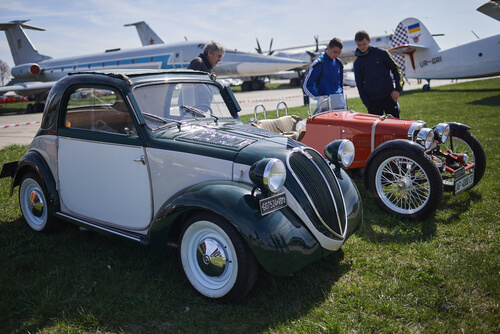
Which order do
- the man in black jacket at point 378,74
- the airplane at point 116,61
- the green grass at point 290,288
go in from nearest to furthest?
1. the green grass at point 290,288
2. the man in black jacket at point 378,74
3. the airplane at point 116,61

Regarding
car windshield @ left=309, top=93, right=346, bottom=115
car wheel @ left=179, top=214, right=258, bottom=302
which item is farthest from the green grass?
car windshield @ left=309, top=93, right=346, bottom=115

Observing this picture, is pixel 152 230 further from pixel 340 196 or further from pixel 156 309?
pixel 340 196

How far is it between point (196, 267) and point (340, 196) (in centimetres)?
137

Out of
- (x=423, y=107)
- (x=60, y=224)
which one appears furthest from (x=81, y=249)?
(x=423, y=107)

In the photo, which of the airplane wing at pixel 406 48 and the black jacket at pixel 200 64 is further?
the airplane wing at pixel 406 48

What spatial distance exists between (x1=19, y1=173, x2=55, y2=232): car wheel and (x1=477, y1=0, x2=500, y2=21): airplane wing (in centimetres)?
1867

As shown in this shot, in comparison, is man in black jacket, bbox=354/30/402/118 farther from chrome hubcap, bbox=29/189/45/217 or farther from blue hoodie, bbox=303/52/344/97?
chrome hubcap, bbox=29/189/45/217

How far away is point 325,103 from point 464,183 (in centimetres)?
218

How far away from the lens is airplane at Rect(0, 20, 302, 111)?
74.8 feet

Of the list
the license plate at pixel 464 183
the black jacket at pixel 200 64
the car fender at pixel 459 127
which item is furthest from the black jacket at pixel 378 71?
the black jacket at pixel 200 64

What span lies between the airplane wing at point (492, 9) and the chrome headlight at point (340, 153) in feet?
55.0

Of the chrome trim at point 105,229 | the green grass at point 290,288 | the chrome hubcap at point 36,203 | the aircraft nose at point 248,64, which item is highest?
the aircraft nose at point 248,64

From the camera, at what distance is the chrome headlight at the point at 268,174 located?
109 inches

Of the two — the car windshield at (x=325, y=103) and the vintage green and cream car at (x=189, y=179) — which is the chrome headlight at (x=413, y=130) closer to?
the car windshield at (x=325, y=103)
